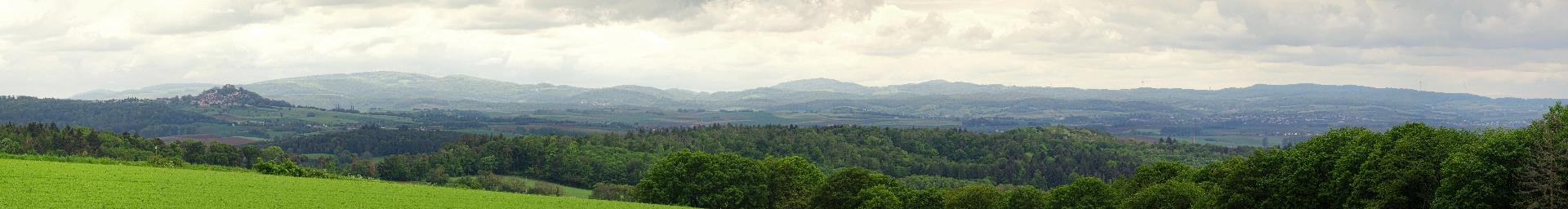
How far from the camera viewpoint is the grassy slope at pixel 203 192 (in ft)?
178

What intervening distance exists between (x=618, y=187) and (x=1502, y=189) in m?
122

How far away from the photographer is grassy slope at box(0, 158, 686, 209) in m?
54.4

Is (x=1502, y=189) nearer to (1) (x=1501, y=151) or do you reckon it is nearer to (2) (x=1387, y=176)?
(1) (x=1501, y=151)

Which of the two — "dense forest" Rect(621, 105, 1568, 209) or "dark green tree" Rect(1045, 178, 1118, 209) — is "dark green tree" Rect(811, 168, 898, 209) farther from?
"dark green tree" Rect(1045, 178, 1118, 209)

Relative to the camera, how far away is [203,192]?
6044 centimetres

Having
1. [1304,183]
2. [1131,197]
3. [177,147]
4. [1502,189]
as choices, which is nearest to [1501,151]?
[1502,189]

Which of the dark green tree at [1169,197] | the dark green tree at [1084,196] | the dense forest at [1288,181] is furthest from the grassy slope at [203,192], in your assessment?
the dark green tree at [1084,196]

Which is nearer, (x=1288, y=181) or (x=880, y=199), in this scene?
(x=1288, y=181)

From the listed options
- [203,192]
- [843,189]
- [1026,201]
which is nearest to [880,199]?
[843,189]

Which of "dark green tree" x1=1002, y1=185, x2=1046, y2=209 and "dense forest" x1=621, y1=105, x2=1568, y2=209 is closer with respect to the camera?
"dense forest" x1=621, y1=105, x2=1568, y2=209

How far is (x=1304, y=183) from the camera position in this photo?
204 feet

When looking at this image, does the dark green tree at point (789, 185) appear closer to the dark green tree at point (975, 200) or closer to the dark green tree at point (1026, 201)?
the dark green tree at point (975, 200)

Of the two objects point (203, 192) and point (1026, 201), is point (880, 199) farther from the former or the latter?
point (203, 192)

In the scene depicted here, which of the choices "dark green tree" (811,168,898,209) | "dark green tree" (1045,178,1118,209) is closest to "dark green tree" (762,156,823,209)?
"dark green tree" (811,168,898,209)
